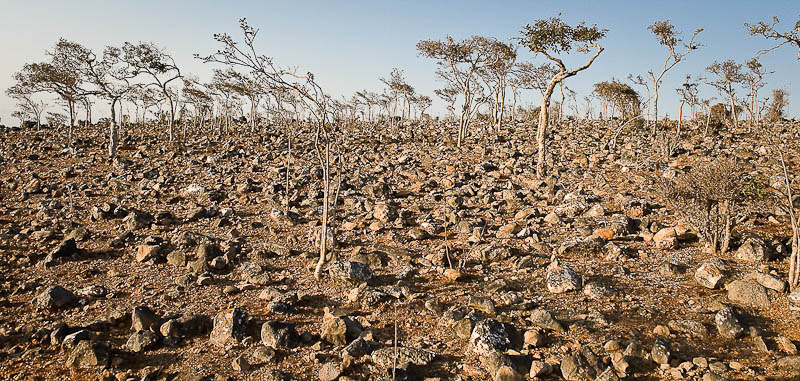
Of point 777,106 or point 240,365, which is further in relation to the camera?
point 777,106

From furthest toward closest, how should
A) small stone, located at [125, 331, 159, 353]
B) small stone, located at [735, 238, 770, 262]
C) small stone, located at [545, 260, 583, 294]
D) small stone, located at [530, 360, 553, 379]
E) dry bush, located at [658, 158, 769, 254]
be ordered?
dry bush, located at [658, 158, 769, 254] < small stone, located at [735, 238, 770, 262] < small stone, located at [545, 260, 583, 294] < small stone, located at [125, 331, 159, 353] < small stone, located at [530, 360, 553, 379]

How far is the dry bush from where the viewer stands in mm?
8391

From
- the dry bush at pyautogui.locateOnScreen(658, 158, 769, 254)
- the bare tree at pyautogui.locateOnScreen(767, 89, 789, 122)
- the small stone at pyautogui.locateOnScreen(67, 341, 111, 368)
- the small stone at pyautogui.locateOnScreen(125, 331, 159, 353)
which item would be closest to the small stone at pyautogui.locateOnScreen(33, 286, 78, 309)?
the small stone at pyautogui.locateOnScreen(67, 341, 111, 368)

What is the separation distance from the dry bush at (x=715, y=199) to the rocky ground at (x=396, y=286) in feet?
1.42

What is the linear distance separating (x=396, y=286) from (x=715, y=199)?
21.9ft

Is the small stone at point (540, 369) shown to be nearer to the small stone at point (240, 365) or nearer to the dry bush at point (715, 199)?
the small stone at point (240, 365)

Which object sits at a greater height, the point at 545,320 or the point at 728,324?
the point at 728,324

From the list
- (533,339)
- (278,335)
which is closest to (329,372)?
(278,335)

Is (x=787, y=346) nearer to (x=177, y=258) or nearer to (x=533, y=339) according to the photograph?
(x=533, y=339)

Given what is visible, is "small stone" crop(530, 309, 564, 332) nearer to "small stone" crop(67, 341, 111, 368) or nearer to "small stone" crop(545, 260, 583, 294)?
"small stone" crop(545, 260, 583, 294)

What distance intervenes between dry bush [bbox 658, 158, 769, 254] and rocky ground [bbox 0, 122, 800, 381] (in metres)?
0.43

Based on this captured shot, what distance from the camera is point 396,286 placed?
7.85 m

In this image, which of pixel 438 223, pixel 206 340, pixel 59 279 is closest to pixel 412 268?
pixel 438 223

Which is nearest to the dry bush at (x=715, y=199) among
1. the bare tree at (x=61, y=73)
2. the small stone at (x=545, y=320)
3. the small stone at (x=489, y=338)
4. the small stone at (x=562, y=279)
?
the small stone at (x=562, y=279)
